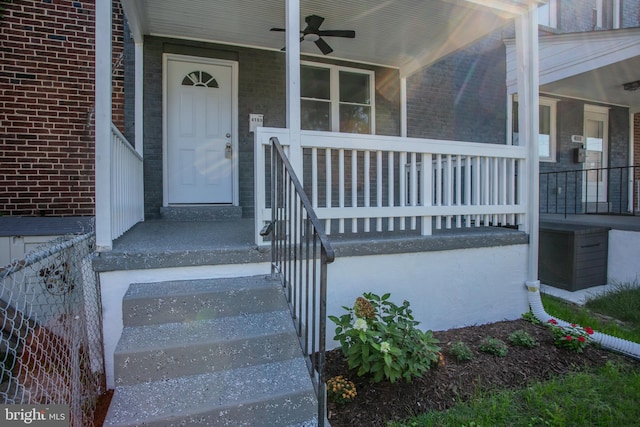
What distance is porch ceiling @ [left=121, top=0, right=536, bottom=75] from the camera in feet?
12.6

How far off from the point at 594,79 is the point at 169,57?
257 inches

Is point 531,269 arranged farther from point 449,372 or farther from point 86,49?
point 86,49

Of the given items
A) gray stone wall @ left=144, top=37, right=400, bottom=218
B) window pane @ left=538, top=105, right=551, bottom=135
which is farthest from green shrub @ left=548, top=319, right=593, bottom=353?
window pane @ left=538, top=105, right=551, bottom=135

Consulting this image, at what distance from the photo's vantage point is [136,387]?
5.77 ft

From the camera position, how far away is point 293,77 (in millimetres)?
2758

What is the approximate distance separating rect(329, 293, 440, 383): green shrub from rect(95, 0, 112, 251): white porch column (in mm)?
1625

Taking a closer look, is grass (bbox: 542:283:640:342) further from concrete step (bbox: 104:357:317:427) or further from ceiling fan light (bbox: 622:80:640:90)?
ceiling fan light (bbox: 622:80:640:90)

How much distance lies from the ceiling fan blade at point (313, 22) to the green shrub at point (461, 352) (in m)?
3.56

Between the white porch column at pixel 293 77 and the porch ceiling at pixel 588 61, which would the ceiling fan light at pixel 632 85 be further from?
the white porch column at pixel 293 77

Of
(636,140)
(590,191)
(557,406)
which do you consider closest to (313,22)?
(557,406)

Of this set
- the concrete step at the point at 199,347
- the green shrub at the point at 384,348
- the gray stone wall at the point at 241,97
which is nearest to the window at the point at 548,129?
the gray stone wall at the point at 241,97

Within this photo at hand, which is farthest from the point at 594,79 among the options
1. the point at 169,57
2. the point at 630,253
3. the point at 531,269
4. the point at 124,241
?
the point at 124,241

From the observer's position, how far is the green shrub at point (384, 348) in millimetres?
2107

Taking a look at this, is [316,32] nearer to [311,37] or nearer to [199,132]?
[311,37]
